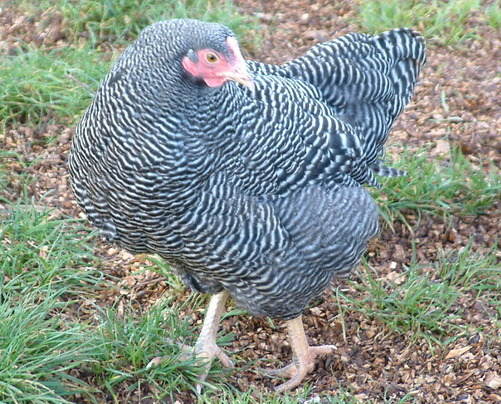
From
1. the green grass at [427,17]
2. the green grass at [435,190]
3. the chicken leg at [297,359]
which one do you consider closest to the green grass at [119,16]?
the green grass at [427,17]

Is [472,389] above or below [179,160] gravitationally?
below

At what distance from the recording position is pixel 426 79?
6305 millimetres

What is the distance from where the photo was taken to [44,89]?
5648 millimetres

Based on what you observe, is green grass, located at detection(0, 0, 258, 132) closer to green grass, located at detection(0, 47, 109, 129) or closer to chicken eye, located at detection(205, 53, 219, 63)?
green grass, located at detection(0, 47, 109, 129)

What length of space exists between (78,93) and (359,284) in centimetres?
232

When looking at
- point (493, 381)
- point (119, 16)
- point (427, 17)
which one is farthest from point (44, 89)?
point (493, 381)

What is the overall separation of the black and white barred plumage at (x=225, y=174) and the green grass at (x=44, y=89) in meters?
1.85

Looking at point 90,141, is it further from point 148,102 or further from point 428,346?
point 428,346

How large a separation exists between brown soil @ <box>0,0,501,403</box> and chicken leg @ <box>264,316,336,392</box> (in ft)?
0.31

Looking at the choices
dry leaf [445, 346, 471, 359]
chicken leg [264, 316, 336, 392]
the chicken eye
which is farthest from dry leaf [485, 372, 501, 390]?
the chicken eye

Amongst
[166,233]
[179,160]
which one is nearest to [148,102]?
[179,160]

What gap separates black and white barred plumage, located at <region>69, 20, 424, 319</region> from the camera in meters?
3.44

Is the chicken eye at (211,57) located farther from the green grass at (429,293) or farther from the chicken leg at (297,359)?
the green grass at (429,293)

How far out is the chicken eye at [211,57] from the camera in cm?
334
